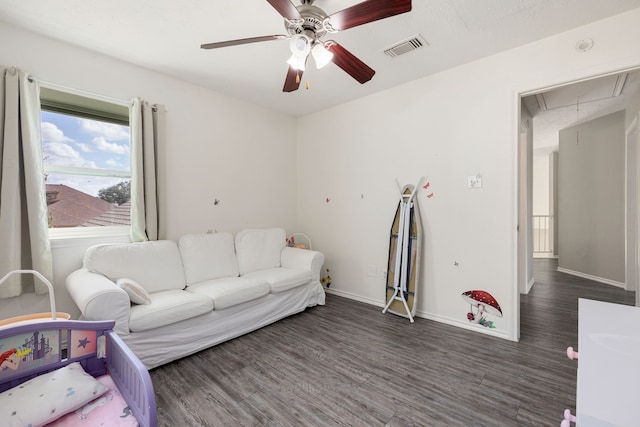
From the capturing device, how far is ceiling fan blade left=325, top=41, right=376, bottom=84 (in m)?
1.84

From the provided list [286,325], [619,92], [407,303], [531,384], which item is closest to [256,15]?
[286,325]

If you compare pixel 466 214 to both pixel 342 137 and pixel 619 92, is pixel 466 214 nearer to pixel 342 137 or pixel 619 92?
pixel 342 137

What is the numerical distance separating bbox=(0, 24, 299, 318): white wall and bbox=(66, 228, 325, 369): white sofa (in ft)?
0.98

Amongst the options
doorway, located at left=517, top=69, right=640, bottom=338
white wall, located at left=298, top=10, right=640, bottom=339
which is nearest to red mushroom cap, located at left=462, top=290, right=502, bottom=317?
white wall, located at left=298, top=10, right=640, bottom=339

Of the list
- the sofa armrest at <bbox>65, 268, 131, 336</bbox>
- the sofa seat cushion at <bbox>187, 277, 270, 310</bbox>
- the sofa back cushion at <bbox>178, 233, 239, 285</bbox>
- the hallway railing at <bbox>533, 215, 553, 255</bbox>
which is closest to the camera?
the sofa armrest at <bbox>65, 268, 131, 336</bbox>

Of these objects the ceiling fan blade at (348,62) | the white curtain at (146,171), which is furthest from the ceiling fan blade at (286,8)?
the white curtain at (146,171)

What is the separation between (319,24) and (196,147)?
214cm

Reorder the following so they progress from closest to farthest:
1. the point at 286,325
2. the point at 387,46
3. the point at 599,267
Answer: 1. the point at 387,46
2. the point at 286,325
3. the point at 599,267

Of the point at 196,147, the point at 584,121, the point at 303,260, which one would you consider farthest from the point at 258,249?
the point at 584,121

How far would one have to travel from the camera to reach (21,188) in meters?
2.19

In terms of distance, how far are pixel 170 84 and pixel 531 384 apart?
4.13 meters

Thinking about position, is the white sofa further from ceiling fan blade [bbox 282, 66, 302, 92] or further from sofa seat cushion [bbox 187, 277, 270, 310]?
ceiling fan blade [bbox 282, 66, 302, 92]

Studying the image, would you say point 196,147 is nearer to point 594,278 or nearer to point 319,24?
point 319,24

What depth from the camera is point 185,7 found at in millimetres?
1979
